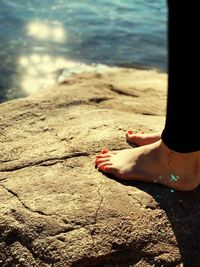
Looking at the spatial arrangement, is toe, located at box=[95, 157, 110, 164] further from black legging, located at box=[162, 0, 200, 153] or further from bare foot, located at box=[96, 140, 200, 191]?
black legging, located at box=[162, 0, 200, 153]

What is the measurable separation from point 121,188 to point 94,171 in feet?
0.69

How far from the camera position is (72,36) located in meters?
7.27

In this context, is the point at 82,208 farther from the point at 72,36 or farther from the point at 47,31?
the point at 47,31

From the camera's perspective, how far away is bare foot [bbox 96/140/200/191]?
2275 mm

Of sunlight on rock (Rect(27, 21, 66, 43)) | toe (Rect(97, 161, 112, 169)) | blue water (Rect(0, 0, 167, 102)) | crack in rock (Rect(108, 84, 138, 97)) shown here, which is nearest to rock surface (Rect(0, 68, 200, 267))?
toe (Rect(97, 161, 112, 169))

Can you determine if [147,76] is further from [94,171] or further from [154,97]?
[94,171]

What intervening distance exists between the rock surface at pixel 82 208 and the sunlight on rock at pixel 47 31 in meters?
4.38

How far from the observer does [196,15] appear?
5.81 ft

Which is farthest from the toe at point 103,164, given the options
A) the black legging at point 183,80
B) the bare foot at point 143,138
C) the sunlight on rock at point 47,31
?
the sunlight on rock at point 47,31

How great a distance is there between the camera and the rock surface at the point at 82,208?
2.08 metres

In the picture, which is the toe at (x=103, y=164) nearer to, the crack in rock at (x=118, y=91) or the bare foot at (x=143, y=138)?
the bare foot at (x=143, y=138)

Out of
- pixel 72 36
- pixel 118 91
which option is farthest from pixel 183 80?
pixel 72 36

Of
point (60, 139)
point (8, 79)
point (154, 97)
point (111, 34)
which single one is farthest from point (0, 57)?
point (60, 139)

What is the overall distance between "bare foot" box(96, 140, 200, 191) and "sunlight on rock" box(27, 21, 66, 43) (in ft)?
16.0
